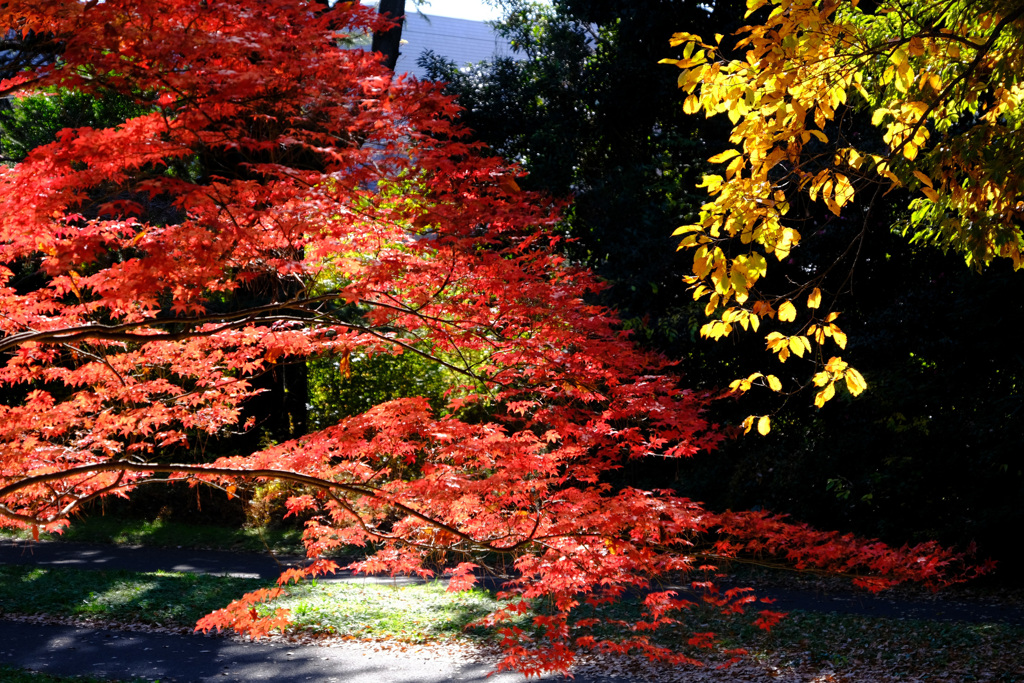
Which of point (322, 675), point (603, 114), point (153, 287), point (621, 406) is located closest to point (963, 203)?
point (621, 406)

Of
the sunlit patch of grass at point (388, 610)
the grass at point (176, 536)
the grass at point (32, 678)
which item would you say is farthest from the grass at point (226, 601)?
the grass at point (176, 536)

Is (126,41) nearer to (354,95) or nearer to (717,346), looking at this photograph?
(354,95)

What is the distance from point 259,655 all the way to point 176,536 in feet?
20.7

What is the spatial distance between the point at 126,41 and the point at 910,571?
7.51 meters

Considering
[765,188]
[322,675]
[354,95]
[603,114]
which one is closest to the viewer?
[765,188]

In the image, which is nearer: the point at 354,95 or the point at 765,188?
the point at 765,188

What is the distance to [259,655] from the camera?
6.82 m

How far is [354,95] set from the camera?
14.0 feet

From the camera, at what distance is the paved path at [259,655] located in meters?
6.20

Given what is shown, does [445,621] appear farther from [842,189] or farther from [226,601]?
[842,189]

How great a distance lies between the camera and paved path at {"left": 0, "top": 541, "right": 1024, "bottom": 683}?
6.20m

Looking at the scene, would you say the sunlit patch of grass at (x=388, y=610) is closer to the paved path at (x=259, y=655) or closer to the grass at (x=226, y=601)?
the grass at (x=226, y=601)

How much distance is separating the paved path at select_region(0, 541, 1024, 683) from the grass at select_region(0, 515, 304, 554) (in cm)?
421

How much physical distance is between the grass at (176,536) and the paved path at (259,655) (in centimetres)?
421
